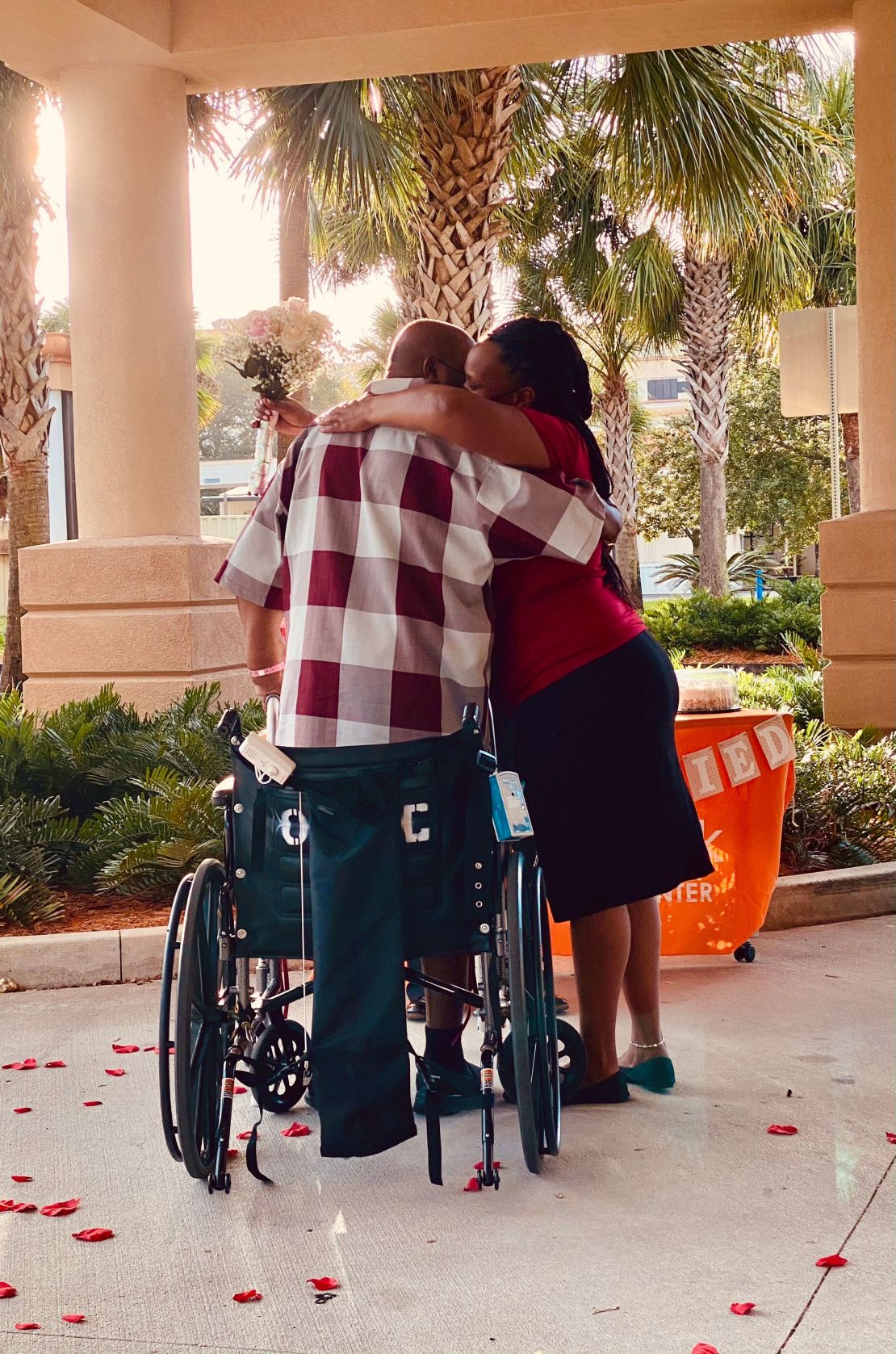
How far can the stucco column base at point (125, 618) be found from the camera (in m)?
7.40

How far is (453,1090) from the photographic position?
11.6ft

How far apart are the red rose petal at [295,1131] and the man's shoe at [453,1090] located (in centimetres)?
29

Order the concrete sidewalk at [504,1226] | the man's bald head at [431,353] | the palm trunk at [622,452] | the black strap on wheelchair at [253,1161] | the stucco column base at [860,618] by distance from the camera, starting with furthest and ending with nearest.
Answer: the palm trunk at [622,452]
the stucco column base at [860,618]
the man's bald head at [431,353]
the black strap on wheelchair at [253,1161]
the concrete sidewalk at [504,1226]

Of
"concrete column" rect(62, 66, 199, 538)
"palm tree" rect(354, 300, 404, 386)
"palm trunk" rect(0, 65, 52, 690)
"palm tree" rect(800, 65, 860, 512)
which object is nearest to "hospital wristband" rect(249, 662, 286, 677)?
"concrete column" rect(62, 66, 199, 538)

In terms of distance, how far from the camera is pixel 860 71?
7219 millimetres

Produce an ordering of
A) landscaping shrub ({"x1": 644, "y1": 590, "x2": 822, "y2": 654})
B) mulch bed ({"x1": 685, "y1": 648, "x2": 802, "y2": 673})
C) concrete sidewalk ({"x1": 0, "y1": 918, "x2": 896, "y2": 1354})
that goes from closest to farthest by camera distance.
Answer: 1. concrete sidewalk ({"x1": 0, "y1": 918, "x2": 896, "y2": 1354})
2. mulch bed ({"x1": 685, "y1": 648, "x2": 802, "y2": 673})
3. landscaping shrub ({"x1": 644, "y1": 590, "x2": 822, "y2": 654})

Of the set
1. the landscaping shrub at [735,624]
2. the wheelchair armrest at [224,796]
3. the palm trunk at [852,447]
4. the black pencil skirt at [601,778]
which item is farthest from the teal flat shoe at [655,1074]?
the palm trunk at [852,447]

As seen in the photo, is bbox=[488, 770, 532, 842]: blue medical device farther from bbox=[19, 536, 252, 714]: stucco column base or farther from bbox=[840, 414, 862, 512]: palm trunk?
bbox=[840, 414, 862, 512]: palm trunk

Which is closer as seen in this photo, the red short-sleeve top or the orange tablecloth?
the red short-sleeve top

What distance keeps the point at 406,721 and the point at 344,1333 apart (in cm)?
120

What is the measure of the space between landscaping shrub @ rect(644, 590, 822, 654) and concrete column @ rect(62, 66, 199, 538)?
1186cm

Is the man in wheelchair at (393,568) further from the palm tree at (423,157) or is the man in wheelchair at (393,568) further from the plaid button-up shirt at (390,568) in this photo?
the palm tree at (423,157)

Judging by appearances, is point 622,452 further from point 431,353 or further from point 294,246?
point 431,353

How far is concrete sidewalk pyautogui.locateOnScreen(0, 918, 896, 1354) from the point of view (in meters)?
2.47
